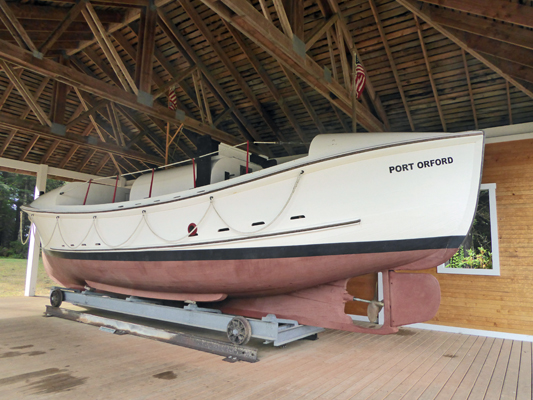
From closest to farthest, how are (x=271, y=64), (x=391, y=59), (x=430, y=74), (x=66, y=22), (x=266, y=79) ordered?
(x=66, y=22) < (x=430, y=74) < (x=391, y=59) < (x=271, y=64) < (x=266, y=79)

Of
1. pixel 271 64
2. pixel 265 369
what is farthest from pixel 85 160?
pixel 265 369

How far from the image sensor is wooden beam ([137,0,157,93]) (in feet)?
18.3

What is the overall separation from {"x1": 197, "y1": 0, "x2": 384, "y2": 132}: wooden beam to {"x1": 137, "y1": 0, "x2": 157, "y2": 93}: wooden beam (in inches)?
99.0

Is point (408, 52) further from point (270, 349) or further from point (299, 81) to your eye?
point (270, 349)

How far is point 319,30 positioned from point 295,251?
10.7 ft

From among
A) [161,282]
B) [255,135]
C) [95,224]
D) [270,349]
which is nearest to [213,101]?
[255,135]

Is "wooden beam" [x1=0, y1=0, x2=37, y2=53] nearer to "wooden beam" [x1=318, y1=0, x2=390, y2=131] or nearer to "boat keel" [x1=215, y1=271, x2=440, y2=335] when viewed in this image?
"wooden beam" [x1=318, y1=0, x2=390, y2=131]

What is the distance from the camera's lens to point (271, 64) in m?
6.74

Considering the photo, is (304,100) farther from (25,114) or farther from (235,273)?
(25,114)

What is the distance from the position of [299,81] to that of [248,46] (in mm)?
1249

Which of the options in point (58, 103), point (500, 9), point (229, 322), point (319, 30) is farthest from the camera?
point (58, 103)

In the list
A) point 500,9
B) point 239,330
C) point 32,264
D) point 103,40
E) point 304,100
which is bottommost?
point 239,330

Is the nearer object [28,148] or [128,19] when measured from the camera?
[128,19]

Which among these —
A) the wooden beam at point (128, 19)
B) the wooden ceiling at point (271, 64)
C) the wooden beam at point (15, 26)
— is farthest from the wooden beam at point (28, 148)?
the wooden beam at point (15, 26)
